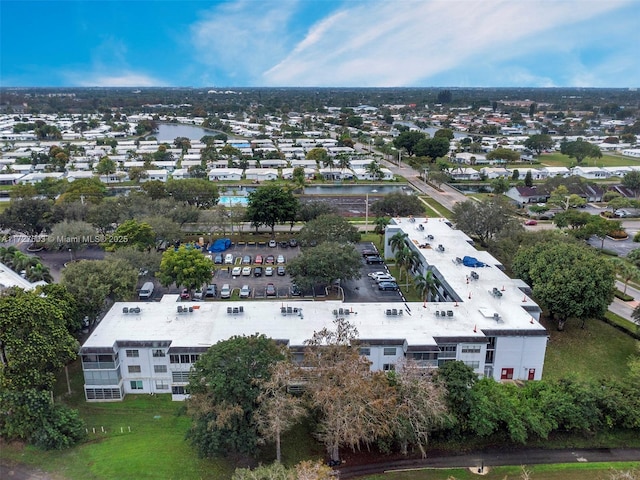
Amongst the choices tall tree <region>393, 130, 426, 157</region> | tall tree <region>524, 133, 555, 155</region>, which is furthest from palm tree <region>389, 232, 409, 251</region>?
tall tree <region>524, 133, 555, 155</region>

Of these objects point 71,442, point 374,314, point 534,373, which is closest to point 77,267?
point 71,442

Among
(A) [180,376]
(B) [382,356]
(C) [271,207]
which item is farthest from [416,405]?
(C) [271,207]

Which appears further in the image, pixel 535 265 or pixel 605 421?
pixel 535 265

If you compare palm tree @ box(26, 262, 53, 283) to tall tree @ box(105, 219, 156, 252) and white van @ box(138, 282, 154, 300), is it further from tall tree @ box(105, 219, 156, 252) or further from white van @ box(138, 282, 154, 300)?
white van @ box(138, 282, 154, 300)

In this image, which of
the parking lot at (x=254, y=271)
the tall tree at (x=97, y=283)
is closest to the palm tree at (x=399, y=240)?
the parking lot at (x=254, y=271)

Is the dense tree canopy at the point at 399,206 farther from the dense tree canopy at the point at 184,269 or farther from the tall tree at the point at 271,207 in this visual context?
the dense tree canopy at the point at 184,269

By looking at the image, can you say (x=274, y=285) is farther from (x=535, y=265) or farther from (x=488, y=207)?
(x=488, y=207)
